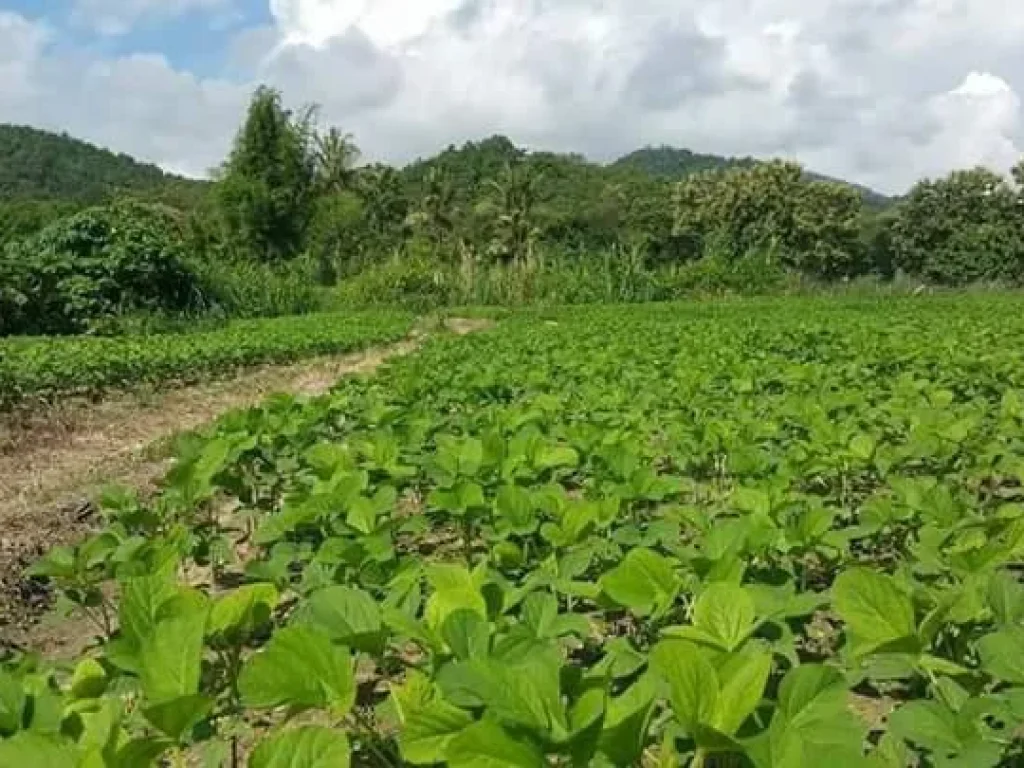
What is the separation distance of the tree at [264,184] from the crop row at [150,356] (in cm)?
2372

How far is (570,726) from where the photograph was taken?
145cm

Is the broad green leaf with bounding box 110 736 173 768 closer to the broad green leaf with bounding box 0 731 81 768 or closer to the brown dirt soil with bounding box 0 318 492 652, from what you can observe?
the broad green leaf with bounding box 0 731 81 768

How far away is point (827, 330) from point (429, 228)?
45.0 m

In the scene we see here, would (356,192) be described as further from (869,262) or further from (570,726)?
(570,726)

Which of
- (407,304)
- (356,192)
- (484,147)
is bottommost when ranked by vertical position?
(407,304)

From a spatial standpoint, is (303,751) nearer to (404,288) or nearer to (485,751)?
(485,751)

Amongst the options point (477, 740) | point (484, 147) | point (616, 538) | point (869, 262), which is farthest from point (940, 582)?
point (484, 147)

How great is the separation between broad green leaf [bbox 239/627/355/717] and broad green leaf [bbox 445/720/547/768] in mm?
→ 393

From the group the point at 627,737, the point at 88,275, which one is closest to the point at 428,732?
the point at 627,737

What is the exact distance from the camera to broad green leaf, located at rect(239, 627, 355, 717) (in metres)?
1.65

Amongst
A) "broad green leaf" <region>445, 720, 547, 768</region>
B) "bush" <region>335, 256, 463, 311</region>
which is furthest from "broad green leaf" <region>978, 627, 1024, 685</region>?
"bush" <region>335, 256, 463, 311</region>

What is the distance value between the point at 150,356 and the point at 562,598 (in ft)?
39.6

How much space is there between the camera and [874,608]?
6.27 feet

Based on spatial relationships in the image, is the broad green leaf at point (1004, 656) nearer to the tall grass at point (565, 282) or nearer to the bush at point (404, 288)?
the tall grass at point (565, 282)
